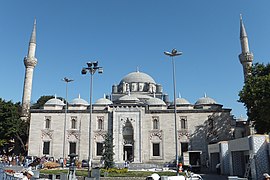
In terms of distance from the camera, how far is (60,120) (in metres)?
33.0

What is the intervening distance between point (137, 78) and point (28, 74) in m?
16.7

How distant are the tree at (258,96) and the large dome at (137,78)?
19105 mm

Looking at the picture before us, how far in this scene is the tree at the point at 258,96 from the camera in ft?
70.6

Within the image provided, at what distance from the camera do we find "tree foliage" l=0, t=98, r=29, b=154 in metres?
32.2

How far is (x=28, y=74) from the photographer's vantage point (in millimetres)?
35844

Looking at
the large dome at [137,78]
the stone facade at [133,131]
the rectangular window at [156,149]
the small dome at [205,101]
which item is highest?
the large dome at [137,78]

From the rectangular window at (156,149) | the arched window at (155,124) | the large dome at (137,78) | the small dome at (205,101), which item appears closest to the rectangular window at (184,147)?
the rectangular window at (156,149)

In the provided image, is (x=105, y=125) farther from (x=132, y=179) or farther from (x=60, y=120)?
(x=132, y=179)

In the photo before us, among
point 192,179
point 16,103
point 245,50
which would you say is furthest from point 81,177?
point 245,50

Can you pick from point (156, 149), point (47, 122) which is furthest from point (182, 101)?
point (47, 122)

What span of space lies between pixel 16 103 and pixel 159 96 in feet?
70.1

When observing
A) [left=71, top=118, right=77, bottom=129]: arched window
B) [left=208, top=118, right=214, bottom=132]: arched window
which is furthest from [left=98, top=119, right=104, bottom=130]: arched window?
[left=208, top=118, right=214, bottom=132]: arched window

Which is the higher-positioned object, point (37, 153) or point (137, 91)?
point (137, 91)

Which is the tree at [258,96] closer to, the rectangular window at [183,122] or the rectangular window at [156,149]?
the rectangular window at [183,122]
